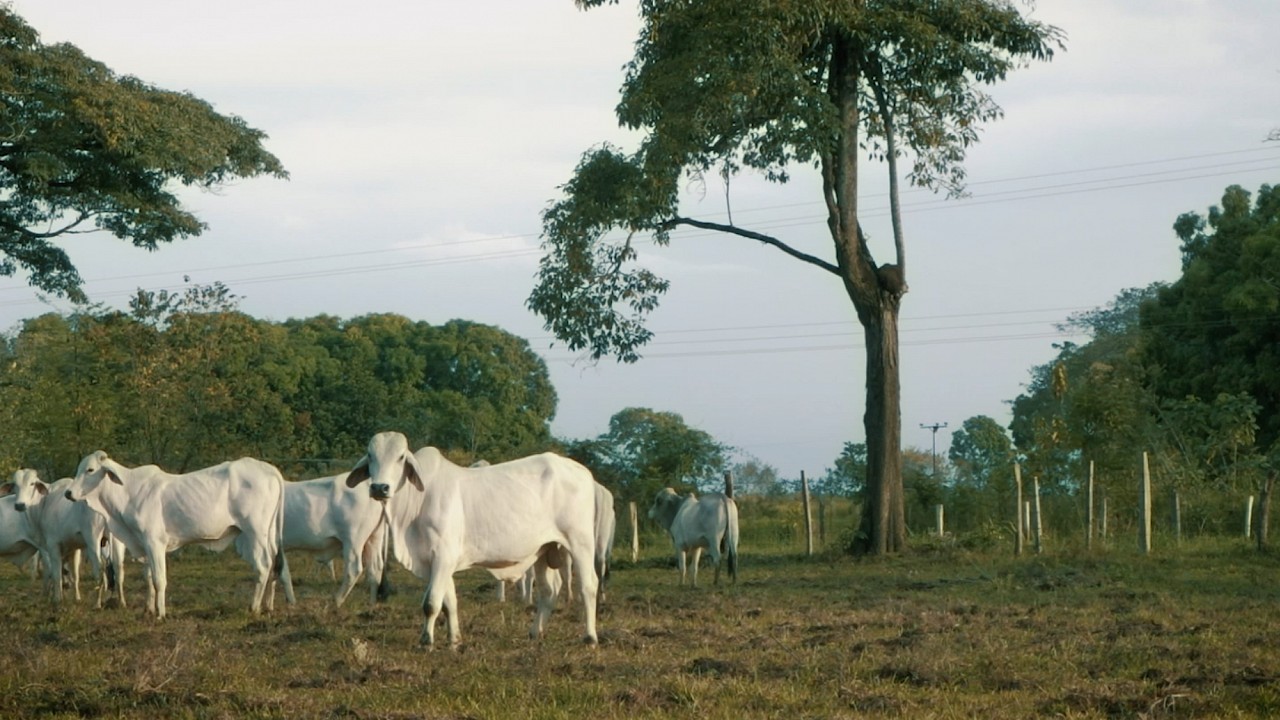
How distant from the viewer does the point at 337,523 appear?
17391 mm

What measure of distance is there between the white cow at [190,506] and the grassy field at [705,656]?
0.69 metres

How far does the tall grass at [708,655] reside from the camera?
816 cm

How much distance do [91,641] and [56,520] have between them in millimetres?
6686

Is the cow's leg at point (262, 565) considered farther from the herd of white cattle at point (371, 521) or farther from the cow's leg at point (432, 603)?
the cow's leg at point (432, 603)

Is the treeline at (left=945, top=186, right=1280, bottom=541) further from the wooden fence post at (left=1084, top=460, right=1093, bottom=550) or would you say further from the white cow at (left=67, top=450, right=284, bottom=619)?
the white cow at (left=67, top=450, right=284, bottom=619)

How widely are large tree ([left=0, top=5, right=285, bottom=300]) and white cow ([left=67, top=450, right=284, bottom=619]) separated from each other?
6574mm

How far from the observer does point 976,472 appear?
3428 cm

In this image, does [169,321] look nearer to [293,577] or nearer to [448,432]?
[293,577]

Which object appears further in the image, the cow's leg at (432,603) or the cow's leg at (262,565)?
the cow's leg at (262,565)

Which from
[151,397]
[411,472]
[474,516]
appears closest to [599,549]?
[474,516]

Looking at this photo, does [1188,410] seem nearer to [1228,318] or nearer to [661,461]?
[1228,318]

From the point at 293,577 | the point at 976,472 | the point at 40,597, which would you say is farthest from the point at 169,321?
the point at 976,472

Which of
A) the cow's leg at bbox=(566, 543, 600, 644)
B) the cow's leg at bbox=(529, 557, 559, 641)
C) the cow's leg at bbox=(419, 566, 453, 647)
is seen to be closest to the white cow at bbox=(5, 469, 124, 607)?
the cow's leg at bbox=(529, 557, 559, 641)

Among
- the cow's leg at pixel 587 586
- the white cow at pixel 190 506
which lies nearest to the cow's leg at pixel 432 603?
the cow's leg at pixel 587 586
